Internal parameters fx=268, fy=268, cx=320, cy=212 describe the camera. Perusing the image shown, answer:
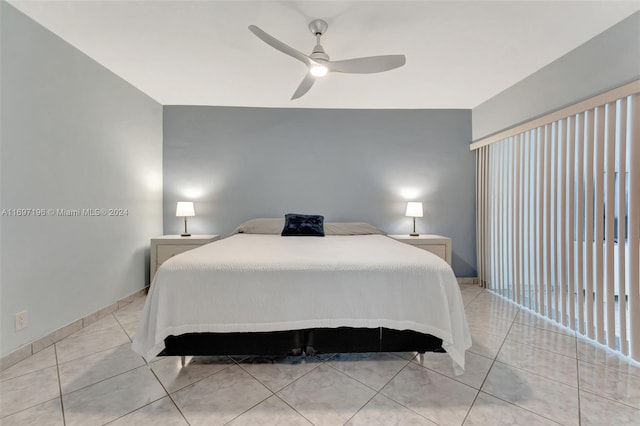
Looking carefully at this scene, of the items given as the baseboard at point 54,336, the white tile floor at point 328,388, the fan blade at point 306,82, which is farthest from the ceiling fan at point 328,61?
the baseboard at point 54,336

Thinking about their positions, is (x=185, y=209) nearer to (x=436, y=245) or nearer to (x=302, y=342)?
(x=302, y=342)

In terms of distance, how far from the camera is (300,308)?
5.16 feet

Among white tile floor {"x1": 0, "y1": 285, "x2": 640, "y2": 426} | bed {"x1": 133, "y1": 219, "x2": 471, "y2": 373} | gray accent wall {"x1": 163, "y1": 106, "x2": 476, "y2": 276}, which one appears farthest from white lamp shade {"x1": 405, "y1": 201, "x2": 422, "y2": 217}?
bed {"x1": 133, "y1": 219, "x2": 471, "y2": 373}

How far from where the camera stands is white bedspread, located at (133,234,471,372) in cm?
154

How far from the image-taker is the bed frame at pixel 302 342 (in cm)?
160

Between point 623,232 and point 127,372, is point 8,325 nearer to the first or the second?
point 127,372

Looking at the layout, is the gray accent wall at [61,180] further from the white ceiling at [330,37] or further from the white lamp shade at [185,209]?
the white lamp shade at [185,209]

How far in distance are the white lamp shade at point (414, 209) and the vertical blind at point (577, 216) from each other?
90 cm

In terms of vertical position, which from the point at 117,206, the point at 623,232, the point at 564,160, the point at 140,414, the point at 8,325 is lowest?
the point at 140,414

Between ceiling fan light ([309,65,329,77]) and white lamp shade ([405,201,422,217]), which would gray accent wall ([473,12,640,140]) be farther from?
ceiling fan light ([309,65,329,77])

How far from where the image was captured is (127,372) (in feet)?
5.61

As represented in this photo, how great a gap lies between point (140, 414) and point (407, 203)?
3.34 meters

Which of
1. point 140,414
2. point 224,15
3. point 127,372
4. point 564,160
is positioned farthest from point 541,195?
point 127,372

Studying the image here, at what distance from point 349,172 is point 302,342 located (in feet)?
8.28
